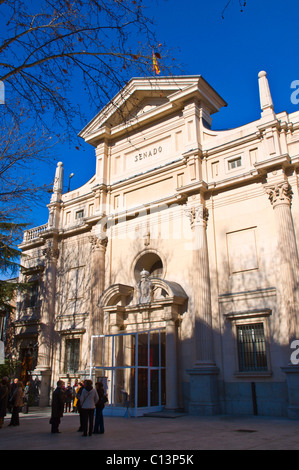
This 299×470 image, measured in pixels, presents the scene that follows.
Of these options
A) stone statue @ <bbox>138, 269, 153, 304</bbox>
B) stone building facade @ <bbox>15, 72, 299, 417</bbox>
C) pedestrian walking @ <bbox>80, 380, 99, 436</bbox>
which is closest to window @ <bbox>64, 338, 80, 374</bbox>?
stone building facade @ <bbox>15, 72, 299, 417</bbox>

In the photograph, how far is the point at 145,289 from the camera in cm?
2030

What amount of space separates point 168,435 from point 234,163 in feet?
42.8

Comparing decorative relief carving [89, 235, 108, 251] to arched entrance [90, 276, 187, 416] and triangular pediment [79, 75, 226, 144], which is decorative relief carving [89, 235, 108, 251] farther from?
triangular pediment [79, 75, 226, 144]

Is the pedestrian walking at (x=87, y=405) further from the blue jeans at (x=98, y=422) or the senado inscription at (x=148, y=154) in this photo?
the senado inscription at (x=148, y=154)

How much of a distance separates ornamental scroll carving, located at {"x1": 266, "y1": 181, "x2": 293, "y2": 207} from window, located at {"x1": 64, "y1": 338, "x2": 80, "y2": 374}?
1355 centimetres

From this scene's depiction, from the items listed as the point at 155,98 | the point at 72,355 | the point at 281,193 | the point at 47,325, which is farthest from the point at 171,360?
the point at 155,98

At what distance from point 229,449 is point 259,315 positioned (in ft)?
28.5

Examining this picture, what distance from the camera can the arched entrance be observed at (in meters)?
18.0

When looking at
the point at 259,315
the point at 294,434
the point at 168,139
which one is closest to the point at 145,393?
the point at 259,315

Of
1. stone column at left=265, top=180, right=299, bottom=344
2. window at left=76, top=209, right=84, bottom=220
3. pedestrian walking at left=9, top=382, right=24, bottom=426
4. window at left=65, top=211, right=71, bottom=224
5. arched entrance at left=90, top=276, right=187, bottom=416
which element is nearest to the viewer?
pedestrian walking at left=9, top=382, right=24, bottom=426

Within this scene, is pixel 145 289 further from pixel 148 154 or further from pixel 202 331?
pixel 148 154

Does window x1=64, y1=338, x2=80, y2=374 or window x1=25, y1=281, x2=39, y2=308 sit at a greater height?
window x1=25, y1=281, x2=39, y2=308

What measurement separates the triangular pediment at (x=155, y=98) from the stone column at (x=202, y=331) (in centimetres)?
602
